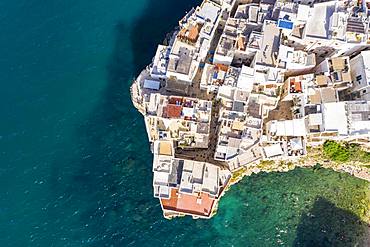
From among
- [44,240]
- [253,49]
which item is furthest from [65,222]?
[253,49]

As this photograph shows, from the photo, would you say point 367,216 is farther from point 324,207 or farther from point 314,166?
point 314,166

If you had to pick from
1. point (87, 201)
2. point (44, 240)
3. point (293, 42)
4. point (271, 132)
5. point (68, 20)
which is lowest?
point (44, 240)

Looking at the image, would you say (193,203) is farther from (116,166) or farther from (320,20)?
(320,20)

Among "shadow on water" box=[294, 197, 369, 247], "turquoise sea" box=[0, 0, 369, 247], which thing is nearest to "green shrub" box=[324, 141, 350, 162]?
"turquoise sea" box=[0, 0, 369, 247]

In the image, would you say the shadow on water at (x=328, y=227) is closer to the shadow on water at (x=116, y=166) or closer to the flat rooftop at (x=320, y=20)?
the shadow on water at (x=116, y=166)

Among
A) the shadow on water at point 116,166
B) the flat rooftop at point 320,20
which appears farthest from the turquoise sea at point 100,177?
the flat rooftop at point 320,20

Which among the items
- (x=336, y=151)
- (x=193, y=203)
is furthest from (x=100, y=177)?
(x=336, y=151)

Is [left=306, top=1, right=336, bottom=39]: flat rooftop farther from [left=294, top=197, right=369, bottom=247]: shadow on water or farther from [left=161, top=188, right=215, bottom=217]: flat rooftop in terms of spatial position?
[left=161, top=188, right=215, bottom=217]: flat rooftop
